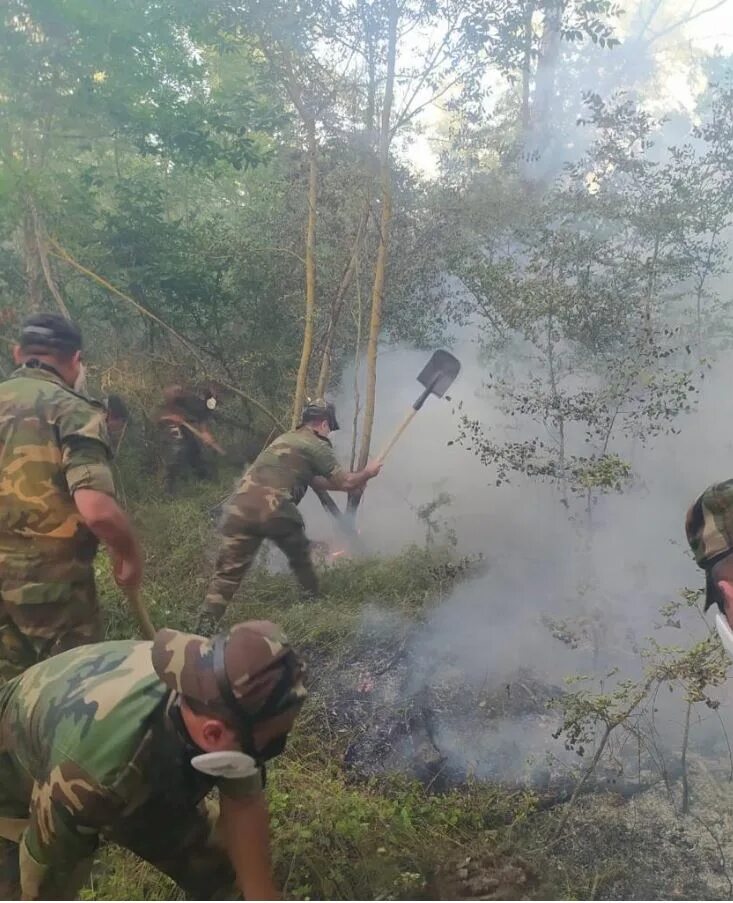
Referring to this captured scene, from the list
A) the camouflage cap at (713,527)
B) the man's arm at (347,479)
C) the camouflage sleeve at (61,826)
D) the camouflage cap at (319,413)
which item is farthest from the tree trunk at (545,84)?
the camouflage sleeve at (61,826)

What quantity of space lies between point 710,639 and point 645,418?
29.4 inches

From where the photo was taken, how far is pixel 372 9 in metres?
2.46

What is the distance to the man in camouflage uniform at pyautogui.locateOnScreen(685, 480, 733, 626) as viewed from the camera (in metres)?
1.65

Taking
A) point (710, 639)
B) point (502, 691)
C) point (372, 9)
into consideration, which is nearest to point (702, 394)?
point (710, 639)

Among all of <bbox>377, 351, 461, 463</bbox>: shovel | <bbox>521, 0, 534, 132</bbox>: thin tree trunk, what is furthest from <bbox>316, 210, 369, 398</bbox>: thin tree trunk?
<bbox>521, 0, 534, 132</bbox>: thin tree trunk

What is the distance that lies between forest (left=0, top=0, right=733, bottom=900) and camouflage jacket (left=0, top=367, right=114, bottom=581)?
0.26 m

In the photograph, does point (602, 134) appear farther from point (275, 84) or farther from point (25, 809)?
point (25, 809)

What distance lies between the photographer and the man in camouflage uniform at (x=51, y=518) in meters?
2.03

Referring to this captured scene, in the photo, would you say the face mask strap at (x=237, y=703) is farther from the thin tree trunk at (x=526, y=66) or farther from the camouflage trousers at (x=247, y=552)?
the thin tree trunk at (x=526, y=66)

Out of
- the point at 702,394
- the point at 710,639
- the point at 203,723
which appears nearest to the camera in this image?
the point at 203,723

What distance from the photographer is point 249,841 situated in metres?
1.54

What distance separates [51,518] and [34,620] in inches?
12.9

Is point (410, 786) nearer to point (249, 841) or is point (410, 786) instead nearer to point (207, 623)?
point (249, 841)

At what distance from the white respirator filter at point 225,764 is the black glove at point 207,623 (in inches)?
39.0
